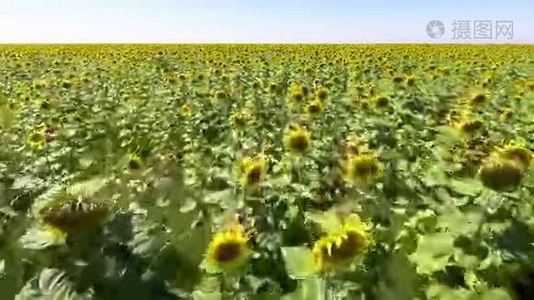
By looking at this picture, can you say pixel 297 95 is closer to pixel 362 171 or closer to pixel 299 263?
pixel 362 171

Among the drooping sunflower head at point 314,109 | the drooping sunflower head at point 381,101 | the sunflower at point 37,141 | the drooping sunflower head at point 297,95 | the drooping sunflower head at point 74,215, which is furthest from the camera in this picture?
the drooping sunflower head at point 297,95

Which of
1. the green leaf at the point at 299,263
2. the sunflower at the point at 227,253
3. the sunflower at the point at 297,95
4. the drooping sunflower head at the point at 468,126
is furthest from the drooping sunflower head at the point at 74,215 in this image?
the sunflower at the point at 297,95

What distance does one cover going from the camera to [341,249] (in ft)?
7.50

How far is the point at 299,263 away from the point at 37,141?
3.66 meters

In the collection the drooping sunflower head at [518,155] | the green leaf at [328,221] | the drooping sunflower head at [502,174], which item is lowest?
the green leaf at [328,221]

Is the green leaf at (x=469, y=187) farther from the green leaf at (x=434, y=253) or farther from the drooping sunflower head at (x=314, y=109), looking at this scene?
the drooping sunflower head at (x=314, y=109)

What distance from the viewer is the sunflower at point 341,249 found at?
7.48ft

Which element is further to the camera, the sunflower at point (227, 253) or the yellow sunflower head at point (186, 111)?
the yellow sunflower head at point (186, 111)

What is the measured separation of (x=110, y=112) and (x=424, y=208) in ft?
12.2

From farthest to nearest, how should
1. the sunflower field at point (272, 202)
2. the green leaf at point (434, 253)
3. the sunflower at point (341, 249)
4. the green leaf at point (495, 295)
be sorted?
the green leaf at point (434, 253)
the green leaf at point (495, 295)
the sunflower at point (341, 249)
the sunflower field at point (272, 202)

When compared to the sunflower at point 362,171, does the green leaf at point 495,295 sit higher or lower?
lower

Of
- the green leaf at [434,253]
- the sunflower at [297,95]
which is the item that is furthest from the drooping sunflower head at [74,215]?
the sunflower at [297,95]

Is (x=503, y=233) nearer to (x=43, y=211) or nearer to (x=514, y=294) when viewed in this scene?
(x=514, y=294)

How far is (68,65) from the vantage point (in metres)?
15.9
